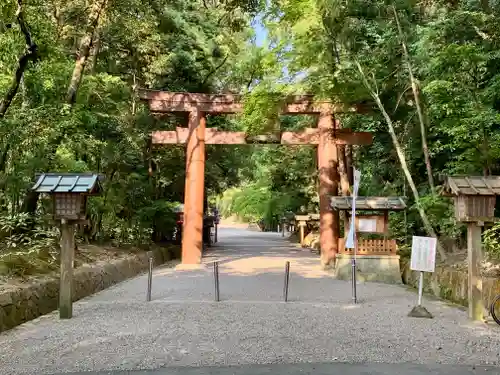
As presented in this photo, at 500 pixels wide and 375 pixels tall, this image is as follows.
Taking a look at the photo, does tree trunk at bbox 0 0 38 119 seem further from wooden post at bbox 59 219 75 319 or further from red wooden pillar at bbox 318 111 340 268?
red wooden pillar at bbox 318 111 340 268

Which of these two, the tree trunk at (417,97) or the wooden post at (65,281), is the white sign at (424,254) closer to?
the tree trunk at (417,97)

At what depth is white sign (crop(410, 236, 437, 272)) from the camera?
798cm

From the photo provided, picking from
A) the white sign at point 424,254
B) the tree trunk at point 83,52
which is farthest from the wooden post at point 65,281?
the white sign at point 424,254

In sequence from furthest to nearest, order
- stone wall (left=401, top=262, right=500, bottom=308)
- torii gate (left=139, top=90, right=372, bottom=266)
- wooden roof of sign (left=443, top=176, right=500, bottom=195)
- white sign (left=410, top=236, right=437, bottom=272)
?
torii gate (left=139, top=90, right=372, bottom=266)
stone wall (left=401, top=262, right=500, bottom=308)
white sign (left=410, top=236, right=437, bottom=272)
wooden roof of sign (left=443, top=176, right=500, bottom=195)

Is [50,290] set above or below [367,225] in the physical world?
below

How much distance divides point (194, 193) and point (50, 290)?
7.84 m

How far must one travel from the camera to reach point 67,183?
766cm

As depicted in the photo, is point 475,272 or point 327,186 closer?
point 475,272

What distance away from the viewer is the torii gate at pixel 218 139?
15.8 m

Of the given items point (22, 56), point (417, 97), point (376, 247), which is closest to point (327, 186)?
point (376, 247)

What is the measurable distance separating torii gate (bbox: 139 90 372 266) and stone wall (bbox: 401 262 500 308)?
438cm

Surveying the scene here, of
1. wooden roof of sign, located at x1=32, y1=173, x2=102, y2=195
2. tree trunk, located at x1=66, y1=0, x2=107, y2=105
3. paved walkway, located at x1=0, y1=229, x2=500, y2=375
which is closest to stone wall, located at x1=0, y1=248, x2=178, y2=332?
paved walkway, located at x1=0, y1=229, x2=500, y2=375

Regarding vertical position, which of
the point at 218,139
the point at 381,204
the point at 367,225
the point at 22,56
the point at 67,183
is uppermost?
the point at 22,56

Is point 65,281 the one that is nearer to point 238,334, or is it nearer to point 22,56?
point 238,334
